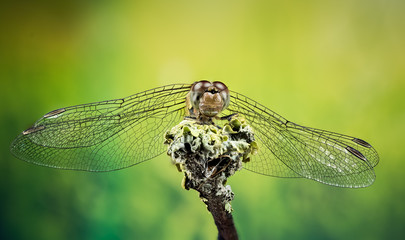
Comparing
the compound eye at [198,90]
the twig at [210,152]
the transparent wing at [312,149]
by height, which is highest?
the compound eye at [198,90]

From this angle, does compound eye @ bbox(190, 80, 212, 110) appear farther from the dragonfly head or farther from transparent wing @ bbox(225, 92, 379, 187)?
transparent wing @ bbox(225, 92, 379, 187)

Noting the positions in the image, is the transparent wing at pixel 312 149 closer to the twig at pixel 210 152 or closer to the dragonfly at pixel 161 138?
the dragonfly at pixel 161 138

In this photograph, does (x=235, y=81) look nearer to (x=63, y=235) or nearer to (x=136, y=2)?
(x=136, y=2)

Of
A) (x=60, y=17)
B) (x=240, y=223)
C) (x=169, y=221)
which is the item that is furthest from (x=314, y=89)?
(x=60, y=17)

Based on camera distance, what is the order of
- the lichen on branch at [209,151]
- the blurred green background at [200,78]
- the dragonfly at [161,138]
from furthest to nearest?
the blurred green background at [200,78] < the dragonfly at [161,138] < the lichen on branch at [209,151]

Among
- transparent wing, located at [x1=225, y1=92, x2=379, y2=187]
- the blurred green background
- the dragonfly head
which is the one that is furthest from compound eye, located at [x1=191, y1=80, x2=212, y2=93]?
the blurred green background

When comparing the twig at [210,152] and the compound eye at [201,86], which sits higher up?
the compound eye at [201,86]

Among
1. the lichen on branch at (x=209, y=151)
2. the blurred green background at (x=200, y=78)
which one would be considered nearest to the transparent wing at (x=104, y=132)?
the lichen on branch at (x=209, y=151)
